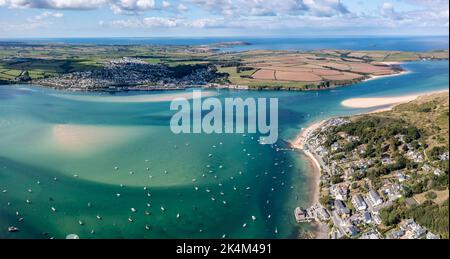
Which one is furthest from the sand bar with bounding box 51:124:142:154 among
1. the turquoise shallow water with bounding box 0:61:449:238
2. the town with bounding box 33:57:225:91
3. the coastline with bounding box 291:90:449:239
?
the town with bounding box 33:57:225:91

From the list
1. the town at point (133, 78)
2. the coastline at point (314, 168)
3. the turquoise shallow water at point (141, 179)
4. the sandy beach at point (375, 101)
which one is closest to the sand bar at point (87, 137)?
the turquoise shallow water at point (141, 179)

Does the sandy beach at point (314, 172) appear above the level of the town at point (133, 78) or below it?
below

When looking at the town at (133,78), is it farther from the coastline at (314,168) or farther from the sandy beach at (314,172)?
the sandy beach at (314,172)

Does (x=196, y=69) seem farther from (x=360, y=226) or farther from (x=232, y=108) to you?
(x=360, y=226)

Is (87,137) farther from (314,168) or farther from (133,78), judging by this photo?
(133,78)

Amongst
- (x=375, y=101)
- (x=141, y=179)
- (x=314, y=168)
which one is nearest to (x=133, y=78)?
(x=375, y=101)

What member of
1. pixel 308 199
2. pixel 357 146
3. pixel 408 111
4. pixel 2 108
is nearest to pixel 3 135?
pixel 2 108
